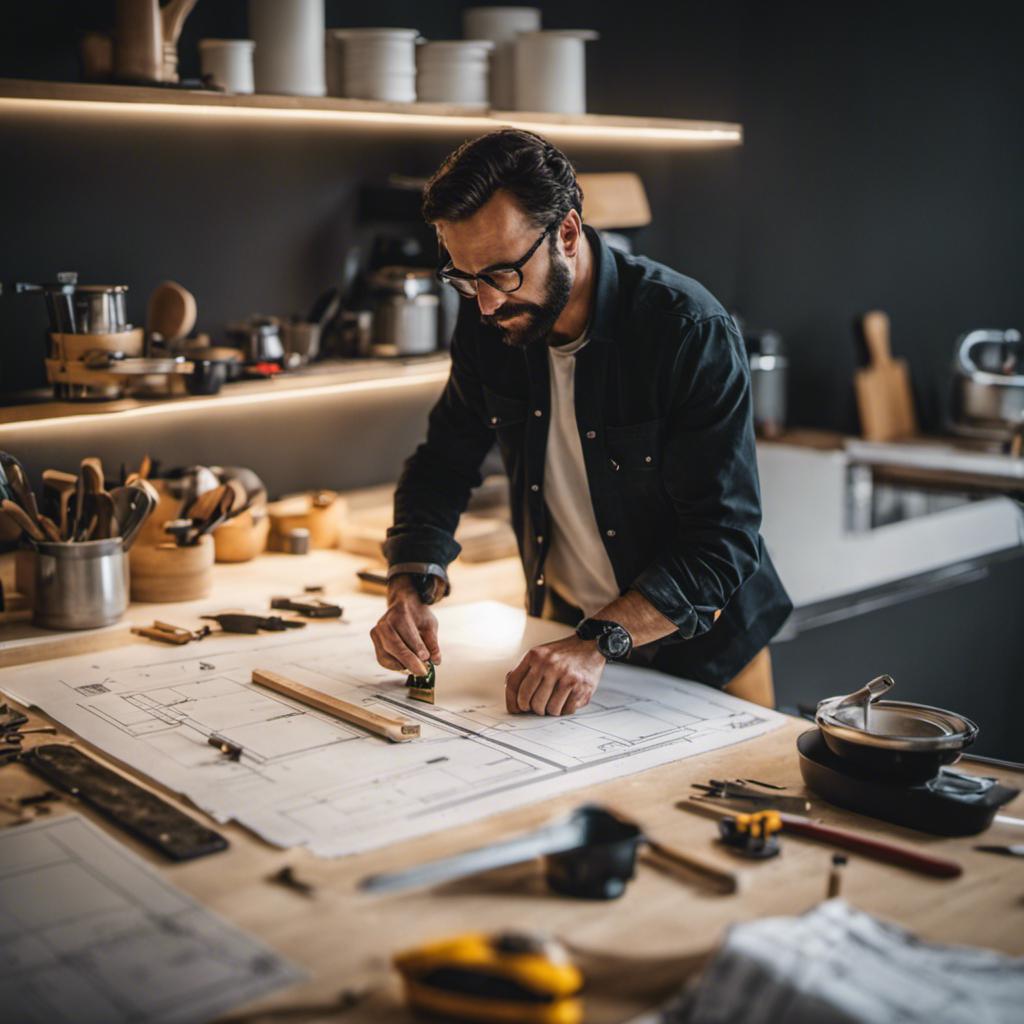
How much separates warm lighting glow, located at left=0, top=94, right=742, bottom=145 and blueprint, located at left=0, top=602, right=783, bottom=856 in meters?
1.04

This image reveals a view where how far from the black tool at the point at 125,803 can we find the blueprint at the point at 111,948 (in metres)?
0.04

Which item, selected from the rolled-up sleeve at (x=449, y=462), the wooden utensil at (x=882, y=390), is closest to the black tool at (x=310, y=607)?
the rolled-up sleeve at (x=449, y=462)

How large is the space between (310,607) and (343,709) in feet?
1.95

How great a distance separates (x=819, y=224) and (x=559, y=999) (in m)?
3.44

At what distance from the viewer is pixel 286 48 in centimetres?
251

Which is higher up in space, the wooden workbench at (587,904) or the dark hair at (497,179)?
the dark hair at (497,179)

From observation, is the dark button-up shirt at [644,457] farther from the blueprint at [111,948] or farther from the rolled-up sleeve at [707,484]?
the blueprint at [111,948]

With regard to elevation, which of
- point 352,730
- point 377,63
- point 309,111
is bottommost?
point 352,730

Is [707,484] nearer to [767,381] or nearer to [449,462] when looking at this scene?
[449,462]

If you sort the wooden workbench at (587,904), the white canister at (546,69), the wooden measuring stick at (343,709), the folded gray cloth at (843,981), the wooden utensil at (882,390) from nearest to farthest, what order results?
1. the folded gray cloth at (843,981)
2. the wooden workbench at (587,904)
3. the wooden measuring stick at (343,709)
4. the white canister at (546,69)
5. the wooden utensil at (882,390)

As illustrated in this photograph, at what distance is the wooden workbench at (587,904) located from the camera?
107 centimetres

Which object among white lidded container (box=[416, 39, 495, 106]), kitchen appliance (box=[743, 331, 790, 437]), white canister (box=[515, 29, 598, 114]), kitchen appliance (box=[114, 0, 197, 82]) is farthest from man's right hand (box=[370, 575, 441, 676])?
kitchen appliance (box=[743, 331, 790, 437])

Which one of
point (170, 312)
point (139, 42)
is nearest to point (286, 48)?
point (139, 42)

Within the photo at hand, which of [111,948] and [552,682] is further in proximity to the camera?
[552,682]
